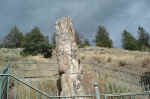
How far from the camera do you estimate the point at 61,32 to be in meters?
7.61

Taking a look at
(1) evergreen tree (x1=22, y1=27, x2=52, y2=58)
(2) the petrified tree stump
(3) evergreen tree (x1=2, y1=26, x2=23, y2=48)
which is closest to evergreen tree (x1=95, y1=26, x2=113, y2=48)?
(1) evergreen tree (x1=22, y1=27, x2=52, y2=58)

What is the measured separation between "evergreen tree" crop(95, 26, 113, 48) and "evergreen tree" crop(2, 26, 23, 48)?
85.0 ft

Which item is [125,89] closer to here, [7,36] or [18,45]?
[18,45]

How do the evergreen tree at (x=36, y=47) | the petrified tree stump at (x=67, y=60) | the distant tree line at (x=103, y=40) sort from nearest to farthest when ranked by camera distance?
the petrified tree stump at (x=67, y=60)
the evergreen tree at (x=36, y=47)
the distant tree line at (x=103, y=40)

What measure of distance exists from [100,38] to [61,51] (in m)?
47.1

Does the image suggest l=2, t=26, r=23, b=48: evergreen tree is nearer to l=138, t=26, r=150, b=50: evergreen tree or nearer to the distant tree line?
the distant tree line

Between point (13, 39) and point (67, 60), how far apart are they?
159 feet

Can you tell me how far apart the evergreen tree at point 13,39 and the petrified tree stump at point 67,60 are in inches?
1781

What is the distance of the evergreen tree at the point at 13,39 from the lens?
4966cm

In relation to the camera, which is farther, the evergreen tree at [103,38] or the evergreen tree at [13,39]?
the evergreen tree at [103,38]

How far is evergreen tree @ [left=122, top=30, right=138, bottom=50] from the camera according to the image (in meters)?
49.4

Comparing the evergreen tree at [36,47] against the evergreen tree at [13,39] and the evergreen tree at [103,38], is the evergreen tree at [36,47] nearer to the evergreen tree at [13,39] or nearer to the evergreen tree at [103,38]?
the evergreen tree at [13,39]

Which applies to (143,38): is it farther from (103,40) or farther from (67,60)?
(67,60)

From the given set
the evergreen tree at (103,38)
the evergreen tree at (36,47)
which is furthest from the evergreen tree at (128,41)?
the evergreen tree at (36,47)
